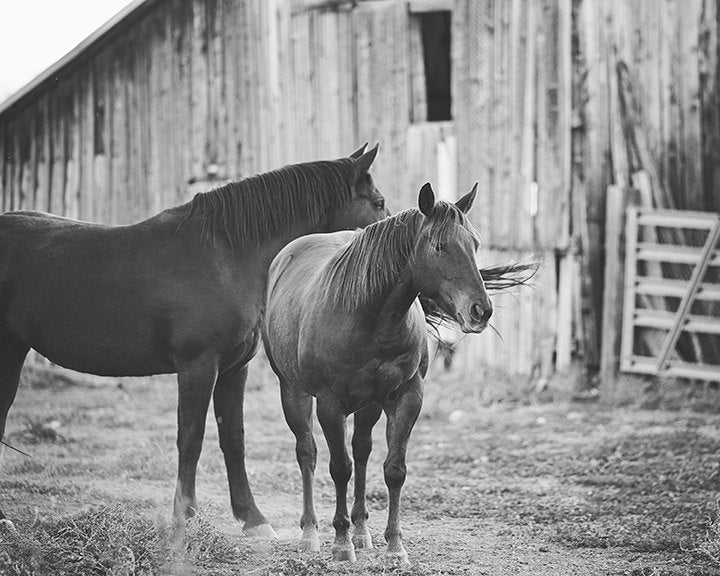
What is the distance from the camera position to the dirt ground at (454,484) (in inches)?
224

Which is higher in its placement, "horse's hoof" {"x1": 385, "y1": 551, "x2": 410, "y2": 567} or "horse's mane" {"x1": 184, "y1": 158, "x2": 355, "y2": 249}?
"horse's mane" {"x1": 184, "y1": 158, "x2": 355, "y2": 249}

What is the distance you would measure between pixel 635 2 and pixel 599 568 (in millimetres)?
7643

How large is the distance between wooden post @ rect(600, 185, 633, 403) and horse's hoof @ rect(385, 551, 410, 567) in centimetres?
637

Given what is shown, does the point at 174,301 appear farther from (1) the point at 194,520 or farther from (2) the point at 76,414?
(2) the point at 76,414

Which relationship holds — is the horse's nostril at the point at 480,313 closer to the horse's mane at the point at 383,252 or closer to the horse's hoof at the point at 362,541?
the horse's mane at the point at 383,252

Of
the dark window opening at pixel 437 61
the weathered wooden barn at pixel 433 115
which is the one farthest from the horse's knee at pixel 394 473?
the dark window opening at pixel 437 61

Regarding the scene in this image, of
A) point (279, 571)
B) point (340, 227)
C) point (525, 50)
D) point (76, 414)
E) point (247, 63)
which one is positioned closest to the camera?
point (279, 571)

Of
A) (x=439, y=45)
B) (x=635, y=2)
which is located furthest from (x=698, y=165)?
(x=439, y=45)

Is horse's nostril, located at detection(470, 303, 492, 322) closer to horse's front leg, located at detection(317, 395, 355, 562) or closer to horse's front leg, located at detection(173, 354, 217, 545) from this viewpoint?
horse's front leg, located at detection(317, 395, 355, 562)

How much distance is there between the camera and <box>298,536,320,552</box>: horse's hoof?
577 cm

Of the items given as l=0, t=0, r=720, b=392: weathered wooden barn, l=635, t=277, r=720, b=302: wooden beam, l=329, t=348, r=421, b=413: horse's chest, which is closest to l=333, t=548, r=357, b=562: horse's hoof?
l=329, t=348, r=421, b=413: horse's chest

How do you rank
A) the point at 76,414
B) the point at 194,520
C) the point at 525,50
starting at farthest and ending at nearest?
the point at 525,50 < the point at 76,414 < the point at 194,520

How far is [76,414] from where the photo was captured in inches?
421

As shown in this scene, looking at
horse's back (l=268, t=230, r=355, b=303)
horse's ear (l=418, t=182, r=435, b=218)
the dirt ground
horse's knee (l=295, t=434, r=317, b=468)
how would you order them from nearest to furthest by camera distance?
horse's ear (l=418, t=182, r=435, b=218)
the dirt ground
horse's knee (l=295, t=434, r=317, b=468)
horse's back (l=268, t=230, r=355, b=303)
